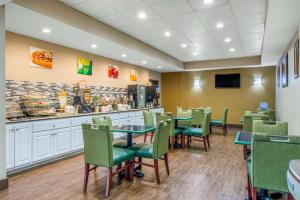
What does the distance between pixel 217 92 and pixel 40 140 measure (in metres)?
8.05

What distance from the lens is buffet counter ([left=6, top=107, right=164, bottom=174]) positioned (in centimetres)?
352

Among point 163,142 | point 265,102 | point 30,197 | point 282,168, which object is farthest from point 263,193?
point 265,102

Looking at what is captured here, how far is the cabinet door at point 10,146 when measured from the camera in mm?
3426

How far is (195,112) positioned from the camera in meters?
6.66

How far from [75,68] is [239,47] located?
16.9ft

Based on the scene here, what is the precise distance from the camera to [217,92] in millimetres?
9898

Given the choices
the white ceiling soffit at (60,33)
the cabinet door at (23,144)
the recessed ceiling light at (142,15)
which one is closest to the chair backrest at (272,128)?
the recessed ceiling light at (142,15)

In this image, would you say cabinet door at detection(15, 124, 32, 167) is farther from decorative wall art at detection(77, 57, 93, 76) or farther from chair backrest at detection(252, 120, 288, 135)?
chair backrest at detection(252, 120, 288, 135)

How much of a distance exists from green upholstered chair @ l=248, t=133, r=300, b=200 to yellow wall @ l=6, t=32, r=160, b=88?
4497 mm

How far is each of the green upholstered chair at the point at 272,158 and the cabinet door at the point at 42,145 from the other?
365 cm

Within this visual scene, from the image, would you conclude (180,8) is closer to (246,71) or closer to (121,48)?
(121,48)

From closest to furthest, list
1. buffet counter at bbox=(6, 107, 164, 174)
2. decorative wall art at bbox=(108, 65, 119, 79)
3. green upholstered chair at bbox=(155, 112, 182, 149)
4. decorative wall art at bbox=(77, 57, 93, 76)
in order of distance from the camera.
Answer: buffet counter at bbox=(6, 107, 164, 174)
green upholstered chair at bbox=(155, 112, 182, 149)
decorative wall art at bbox=(77, 57, 93, 76)
decorative wall art at bbox=(108, 65, 119, 79)

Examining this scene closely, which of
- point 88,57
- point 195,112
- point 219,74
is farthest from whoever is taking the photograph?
point 219,74

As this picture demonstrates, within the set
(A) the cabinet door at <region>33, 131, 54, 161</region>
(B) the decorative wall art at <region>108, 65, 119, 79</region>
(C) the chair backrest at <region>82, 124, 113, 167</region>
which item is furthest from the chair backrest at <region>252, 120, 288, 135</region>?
(B) the decorative wall art at <region>108, 65, 119, 79</region>
